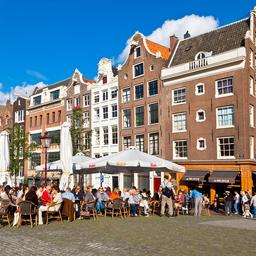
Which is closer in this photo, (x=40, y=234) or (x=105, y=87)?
(x=40, y=234)

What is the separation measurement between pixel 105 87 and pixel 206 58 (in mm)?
13208

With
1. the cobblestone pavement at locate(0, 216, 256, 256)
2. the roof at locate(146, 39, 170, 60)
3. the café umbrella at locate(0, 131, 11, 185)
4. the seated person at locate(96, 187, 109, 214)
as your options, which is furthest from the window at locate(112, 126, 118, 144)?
the cobblestone pavement at locate(0, 216, 256, 256)

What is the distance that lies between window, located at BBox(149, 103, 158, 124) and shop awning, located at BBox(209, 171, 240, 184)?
8280 millimetres

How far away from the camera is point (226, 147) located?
1212 inches

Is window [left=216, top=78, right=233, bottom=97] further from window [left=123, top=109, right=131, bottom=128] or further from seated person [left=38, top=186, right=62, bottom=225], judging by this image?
seated person [left=38, top=186, right=62, bottom=225]

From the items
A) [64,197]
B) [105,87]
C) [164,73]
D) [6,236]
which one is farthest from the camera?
[105,87]

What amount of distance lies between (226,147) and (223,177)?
2.52 m

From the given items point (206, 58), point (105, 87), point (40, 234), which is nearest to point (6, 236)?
point (40, 234)

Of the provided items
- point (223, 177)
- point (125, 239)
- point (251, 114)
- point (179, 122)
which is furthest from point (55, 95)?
point (125, 239)

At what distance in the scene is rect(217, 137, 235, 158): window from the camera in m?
30.4

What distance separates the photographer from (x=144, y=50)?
38031mm

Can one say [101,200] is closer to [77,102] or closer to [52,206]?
[52,206]

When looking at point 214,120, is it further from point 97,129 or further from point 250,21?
point 97,129

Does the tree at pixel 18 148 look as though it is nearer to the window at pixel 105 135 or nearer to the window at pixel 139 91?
the window at pixel 105 135
